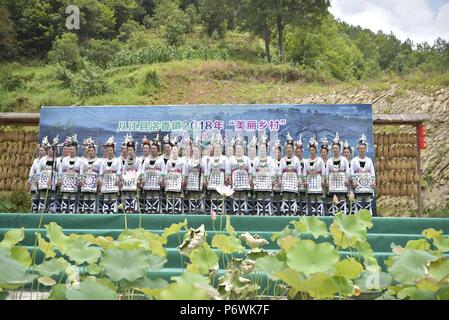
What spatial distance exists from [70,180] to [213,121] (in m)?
2.62

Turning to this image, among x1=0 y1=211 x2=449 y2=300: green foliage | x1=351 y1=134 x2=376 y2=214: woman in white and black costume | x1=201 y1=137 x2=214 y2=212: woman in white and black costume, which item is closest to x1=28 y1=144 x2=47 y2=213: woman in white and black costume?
x1=201 y1=137 x2=214 y2=212: woman in white and black costume

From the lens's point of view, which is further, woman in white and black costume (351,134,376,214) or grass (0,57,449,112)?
grass (0,57,449,112)

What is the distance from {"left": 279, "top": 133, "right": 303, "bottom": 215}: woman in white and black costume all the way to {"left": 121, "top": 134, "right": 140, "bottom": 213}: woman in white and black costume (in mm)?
2401

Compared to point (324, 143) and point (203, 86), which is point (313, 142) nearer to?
point (324, 143)

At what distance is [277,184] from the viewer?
8.95 m

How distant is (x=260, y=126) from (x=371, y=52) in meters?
29.3

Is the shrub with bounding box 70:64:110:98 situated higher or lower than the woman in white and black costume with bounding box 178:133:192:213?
higher

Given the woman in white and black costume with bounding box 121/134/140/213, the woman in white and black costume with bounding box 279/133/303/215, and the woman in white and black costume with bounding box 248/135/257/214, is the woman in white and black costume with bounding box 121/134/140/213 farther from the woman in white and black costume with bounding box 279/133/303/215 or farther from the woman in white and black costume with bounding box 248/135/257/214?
the woman in white and black costume with bounding box 279/133/303/215

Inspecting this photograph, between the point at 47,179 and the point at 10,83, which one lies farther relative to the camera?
the point at 10,83

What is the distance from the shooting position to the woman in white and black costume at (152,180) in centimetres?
903

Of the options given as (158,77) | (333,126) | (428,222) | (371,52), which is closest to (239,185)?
(333,126)

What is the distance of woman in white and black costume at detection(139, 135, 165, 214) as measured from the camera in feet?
29.6

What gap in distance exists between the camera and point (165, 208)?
910 centimetres

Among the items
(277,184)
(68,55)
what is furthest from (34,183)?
(68,55)
